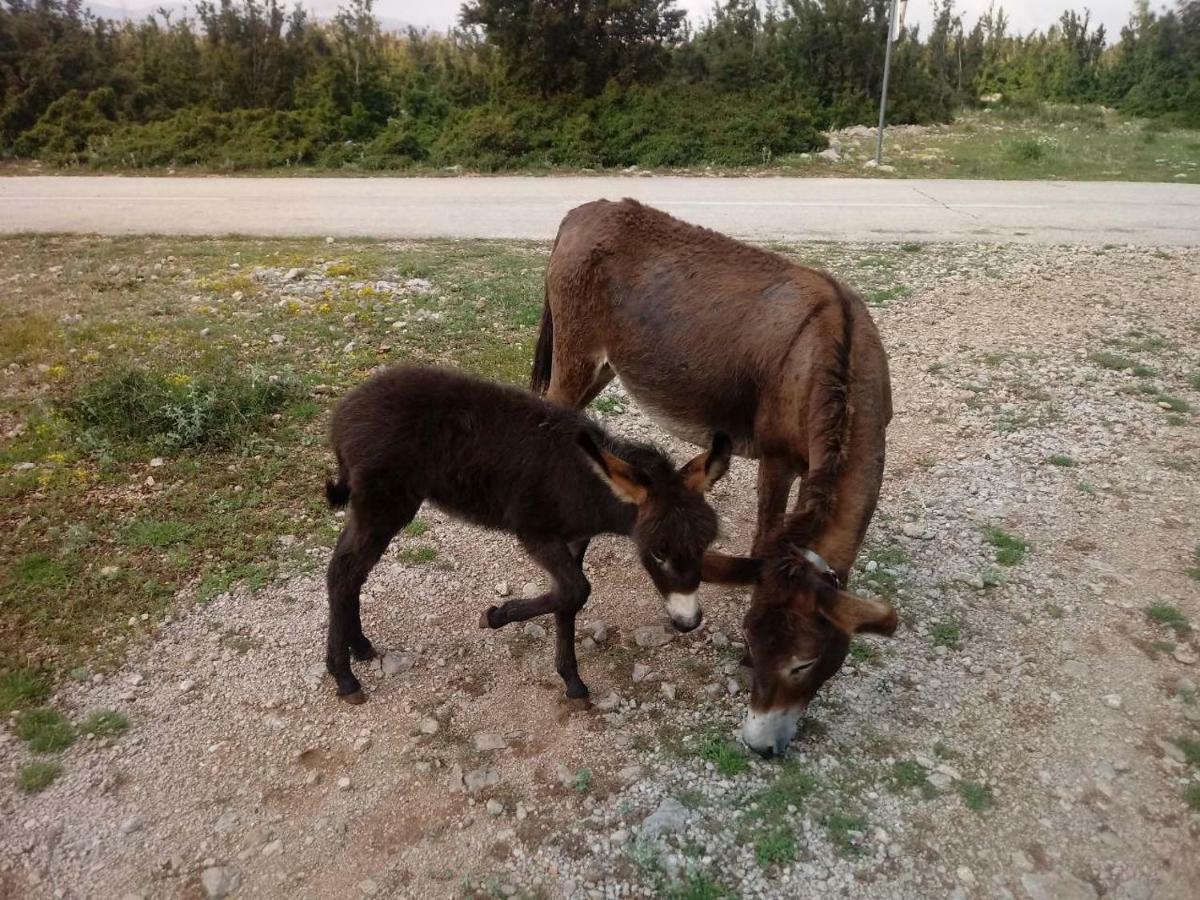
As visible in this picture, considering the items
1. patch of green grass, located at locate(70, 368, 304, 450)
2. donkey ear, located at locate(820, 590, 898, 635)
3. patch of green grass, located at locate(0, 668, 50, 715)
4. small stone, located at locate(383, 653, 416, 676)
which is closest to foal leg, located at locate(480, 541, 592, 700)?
small stone, located at locate(383, 653, 416, 676)

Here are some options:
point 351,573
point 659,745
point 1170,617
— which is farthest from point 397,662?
point 1170,617

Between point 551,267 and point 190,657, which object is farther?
point 551,267

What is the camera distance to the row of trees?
1848cm

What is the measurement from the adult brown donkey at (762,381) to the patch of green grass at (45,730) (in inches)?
120

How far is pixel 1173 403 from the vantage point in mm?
7035

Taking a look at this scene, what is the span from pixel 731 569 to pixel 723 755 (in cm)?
100

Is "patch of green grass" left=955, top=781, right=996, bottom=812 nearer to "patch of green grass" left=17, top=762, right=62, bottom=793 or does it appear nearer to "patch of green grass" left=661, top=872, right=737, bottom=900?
"patch of green grass" left=661, top=872, right=737, bottom=900

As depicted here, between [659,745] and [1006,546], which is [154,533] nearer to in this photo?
[659,745]

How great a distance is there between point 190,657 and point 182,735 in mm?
560

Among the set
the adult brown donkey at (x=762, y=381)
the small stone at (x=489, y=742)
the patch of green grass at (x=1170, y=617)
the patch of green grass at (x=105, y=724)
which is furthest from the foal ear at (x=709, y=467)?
the patch of green grass at (x=105, y=724)

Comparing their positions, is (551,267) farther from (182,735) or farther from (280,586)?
(182,735)

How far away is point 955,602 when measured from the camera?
486 cm

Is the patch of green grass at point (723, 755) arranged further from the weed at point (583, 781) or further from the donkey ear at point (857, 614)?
the donkey ear at point (857, 614)

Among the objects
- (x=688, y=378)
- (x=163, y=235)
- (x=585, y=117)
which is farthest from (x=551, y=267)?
(x=585, y=117)
